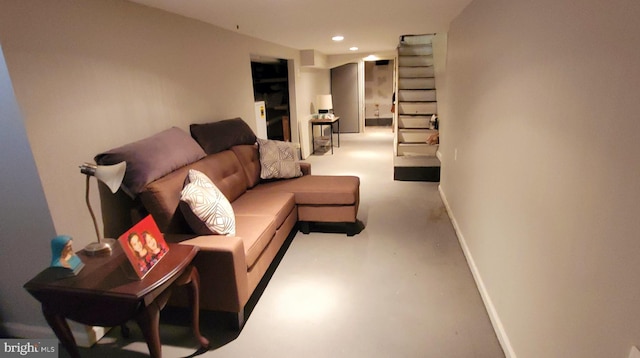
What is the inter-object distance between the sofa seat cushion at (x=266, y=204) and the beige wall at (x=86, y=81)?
2.62ft

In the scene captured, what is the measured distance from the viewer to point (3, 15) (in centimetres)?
148

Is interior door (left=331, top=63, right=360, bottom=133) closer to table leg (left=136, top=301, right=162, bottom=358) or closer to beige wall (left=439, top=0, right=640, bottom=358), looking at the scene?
beige wall (left=439, top=0, right=640, bottom=358)

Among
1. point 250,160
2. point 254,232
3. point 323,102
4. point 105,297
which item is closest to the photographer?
point 105,297

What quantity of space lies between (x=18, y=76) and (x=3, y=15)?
25 cm

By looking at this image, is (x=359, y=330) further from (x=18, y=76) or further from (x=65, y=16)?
(x=65, y=16)

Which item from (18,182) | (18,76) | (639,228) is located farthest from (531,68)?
(18,182)

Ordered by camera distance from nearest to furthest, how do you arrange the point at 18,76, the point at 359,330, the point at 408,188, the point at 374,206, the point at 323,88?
the point at 18,76 < the point at 359,330 < the point at 374,206 < the point at 408,188 < the point at 323,88

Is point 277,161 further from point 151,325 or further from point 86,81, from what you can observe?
point 151,325

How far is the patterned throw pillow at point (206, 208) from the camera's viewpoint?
1.95 m

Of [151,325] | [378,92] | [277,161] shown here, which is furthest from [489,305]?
[378,92]

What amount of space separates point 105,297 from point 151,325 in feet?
0.74

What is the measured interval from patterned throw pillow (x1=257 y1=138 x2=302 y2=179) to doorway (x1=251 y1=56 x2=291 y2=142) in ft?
7.16

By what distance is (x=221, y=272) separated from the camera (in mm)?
1856

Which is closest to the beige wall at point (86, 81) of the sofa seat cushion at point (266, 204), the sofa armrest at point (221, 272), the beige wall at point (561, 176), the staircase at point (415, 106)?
the sofa armrest at point (221, 272)
